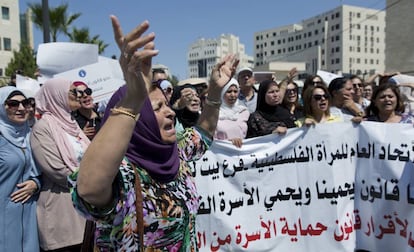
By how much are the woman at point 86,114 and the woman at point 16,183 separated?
0.76 meters

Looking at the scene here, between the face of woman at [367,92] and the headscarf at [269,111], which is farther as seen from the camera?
the face of woman at [367,92]

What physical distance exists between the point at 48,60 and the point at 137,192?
3886 millimetres

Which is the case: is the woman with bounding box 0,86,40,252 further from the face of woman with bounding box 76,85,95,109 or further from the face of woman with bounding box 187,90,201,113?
the face of woman with bounding box 187,90,201,113

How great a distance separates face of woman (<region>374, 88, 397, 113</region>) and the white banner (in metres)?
0.32

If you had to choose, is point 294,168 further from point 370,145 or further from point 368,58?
point 368,58

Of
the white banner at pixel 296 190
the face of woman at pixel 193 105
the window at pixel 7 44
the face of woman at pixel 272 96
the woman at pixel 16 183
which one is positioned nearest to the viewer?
the woman at pixel 16 183

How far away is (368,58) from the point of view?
322 feet

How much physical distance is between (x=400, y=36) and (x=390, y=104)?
30195 millimetres

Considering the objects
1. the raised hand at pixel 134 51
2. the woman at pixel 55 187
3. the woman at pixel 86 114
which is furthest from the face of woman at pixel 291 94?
the raised hand at pixel 134 51

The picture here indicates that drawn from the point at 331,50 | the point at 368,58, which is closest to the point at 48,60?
the point at 331,50

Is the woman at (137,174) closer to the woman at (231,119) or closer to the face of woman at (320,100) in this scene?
the woman at (231,119)

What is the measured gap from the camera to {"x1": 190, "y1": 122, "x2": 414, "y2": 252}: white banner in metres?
3.62

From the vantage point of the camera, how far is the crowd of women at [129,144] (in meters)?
1.19

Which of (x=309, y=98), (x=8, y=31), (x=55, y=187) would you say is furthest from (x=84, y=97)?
(x=8, y=31)
